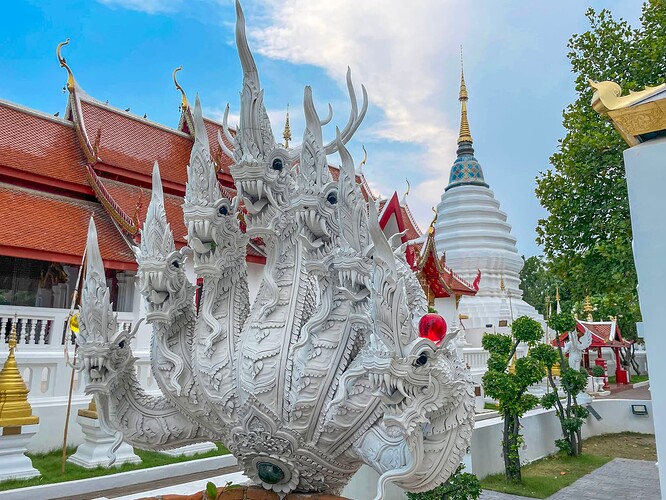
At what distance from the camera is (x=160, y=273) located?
9.48 feet

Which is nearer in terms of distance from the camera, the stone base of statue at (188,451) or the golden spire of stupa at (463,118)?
the stone base of statue at (188,451)

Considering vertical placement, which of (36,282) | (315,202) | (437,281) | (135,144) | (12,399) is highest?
(135,144)

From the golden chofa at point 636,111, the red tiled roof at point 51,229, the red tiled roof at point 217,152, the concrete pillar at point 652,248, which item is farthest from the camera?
the red tiled roof at point 217,152

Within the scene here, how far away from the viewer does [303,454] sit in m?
2.63

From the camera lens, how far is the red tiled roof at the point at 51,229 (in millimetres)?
7227

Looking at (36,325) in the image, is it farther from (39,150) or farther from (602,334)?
(602,334)

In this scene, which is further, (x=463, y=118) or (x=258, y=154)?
(x=463, y=118)

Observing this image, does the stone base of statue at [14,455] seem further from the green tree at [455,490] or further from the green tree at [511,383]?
the green tree at [511,383]

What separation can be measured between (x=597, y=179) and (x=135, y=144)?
8.36 m

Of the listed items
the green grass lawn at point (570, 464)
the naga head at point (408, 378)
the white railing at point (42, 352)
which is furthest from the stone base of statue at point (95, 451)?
the naga head at point (408, 378)

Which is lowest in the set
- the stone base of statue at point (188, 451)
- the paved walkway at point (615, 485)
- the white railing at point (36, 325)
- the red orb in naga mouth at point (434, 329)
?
the paved walkway at point (615, 485)

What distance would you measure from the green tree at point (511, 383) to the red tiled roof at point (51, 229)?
5437 millimetres

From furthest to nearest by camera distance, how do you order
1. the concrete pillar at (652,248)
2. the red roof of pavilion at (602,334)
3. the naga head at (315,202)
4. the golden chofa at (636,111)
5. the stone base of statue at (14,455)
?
the red roof of pavilion at (602,334) < the stone base of statue at (14,455) < the golden chofa at (636,111) < the concrete pillar at (652,248) < the naga head at (315,202)

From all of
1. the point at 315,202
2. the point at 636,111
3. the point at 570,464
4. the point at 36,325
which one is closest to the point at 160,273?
the point at 315,202
